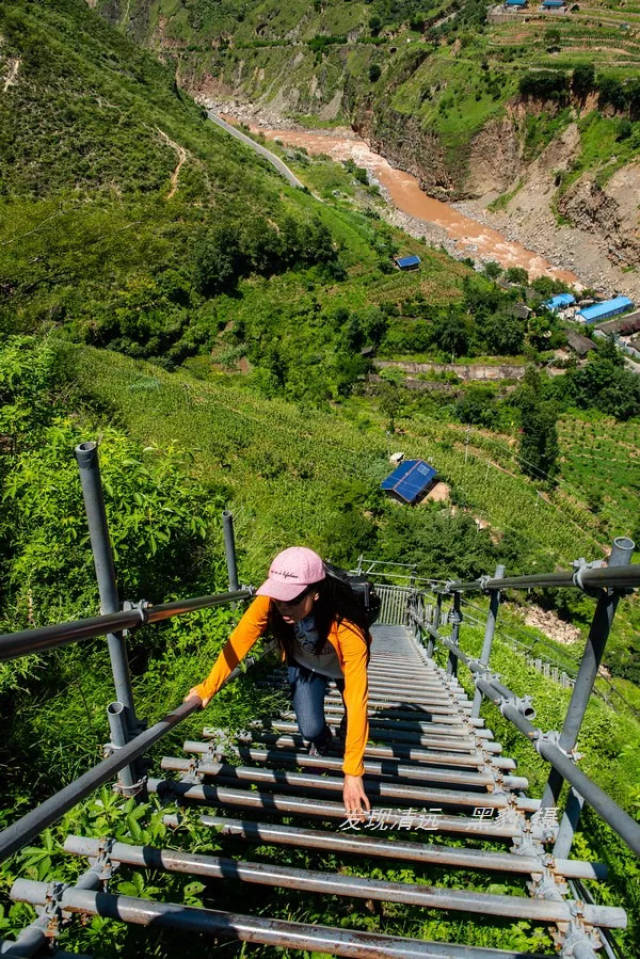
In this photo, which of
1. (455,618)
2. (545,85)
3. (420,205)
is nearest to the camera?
(455,618)

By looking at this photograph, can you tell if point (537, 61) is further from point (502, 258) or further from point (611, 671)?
point (611, 671)

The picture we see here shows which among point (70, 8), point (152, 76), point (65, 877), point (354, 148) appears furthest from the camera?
point (354, 148)

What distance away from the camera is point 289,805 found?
7.88 ft

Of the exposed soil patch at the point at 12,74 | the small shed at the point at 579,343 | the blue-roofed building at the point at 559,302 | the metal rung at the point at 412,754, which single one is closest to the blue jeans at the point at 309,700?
the metal rung at the point at 412,754

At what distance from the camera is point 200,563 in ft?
18.6

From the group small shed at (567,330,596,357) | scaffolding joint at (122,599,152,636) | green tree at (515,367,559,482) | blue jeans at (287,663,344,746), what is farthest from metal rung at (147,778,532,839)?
small shed at (567,330,596,357)

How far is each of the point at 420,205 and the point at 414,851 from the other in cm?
7180

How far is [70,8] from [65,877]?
68.8 meters

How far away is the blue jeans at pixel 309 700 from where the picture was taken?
315cm

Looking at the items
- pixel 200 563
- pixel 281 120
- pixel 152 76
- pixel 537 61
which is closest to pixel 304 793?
pixel 200 563

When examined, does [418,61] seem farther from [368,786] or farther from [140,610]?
[368,786]

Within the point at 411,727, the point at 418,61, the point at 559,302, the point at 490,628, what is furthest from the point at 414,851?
the point at 418,61

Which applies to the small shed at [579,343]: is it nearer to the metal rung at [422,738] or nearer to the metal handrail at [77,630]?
the metal rung at [422,738]

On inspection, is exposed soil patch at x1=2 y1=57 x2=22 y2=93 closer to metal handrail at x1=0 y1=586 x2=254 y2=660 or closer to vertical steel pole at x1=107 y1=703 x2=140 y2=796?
Answer: metal handrail at x1=0 y1=586 x2=254 y2=660
